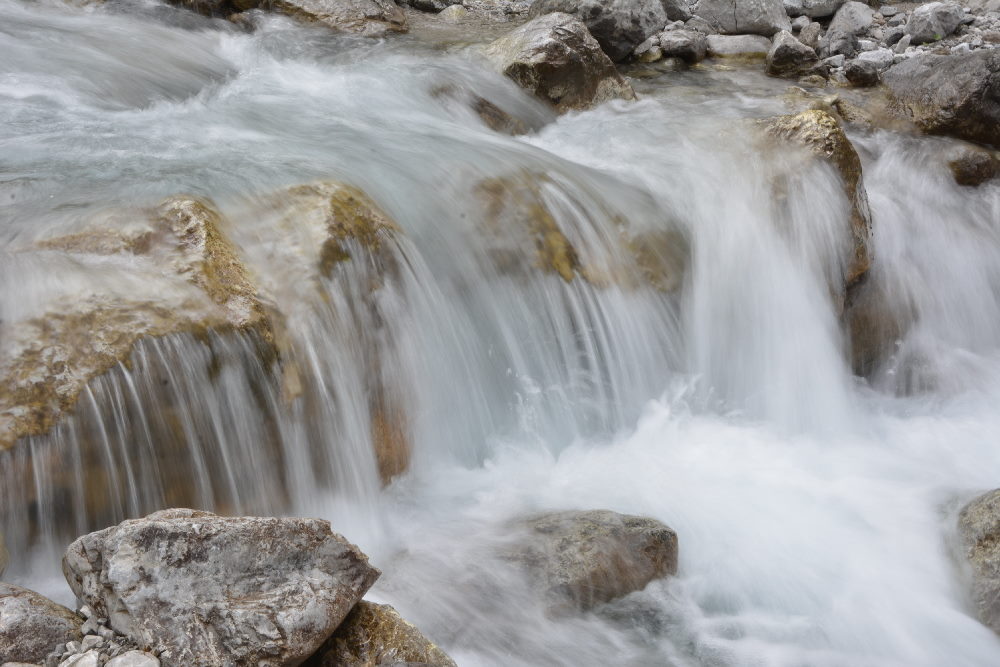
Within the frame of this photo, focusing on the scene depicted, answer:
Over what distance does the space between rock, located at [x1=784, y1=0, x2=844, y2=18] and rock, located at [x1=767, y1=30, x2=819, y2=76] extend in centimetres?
184

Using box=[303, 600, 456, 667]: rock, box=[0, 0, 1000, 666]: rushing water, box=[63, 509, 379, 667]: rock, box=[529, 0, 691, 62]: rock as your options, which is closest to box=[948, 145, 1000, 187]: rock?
box=[0, 0, 1000, 666]: rushing water

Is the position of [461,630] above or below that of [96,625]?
below

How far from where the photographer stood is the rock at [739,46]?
10.8m

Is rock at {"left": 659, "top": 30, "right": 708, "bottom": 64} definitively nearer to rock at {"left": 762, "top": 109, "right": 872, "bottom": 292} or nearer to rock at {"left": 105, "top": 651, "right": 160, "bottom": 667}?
rock at {"left": 762, "top": 109, "right": 872, "bottom": 292}

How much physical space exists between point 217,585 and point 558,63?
7.19 m

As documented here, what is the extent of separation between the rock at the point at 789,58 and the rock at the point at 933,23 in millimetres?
1891

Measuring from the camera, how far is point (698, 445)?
545 cm

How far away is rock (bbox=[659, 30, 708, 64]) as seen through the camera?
10.4 meters

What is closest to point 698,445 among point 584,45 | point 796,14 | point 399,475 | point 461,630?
point 399,475

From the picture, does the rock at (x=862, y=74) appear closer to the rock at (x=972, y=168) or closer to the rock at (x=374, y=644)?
the rock at (x=972, y=168)

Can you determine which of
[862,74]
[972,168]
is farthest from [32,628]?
[862,74]

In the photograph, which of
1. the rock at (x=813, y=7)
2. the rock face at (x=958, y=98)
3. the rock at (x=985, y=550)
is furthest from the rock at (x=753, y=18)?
the rock at (x=985, y=550)

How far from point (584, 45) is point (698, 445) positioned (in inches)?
200

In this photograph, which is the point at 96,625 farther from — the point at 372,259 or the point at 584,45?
the point at 584,45
